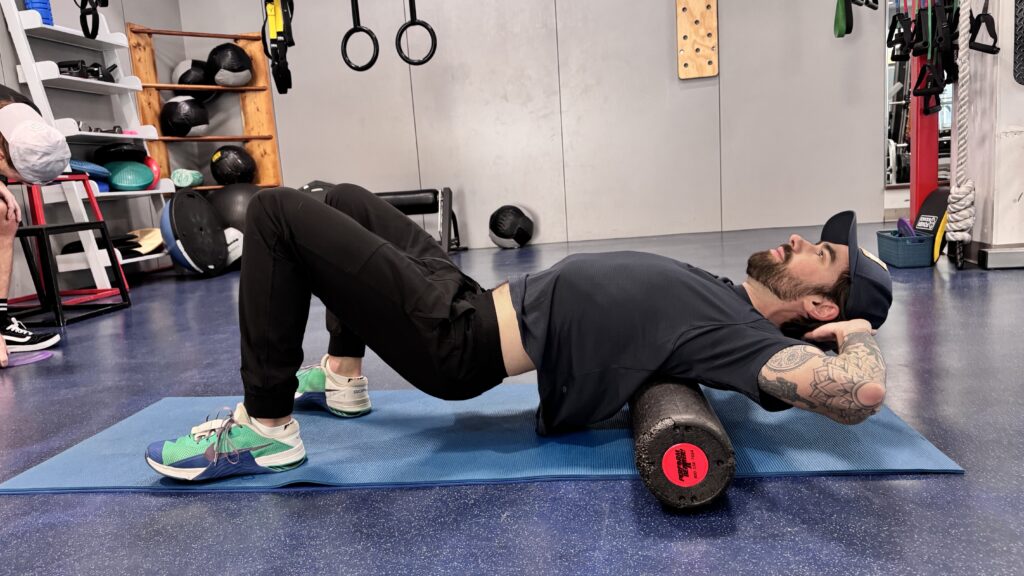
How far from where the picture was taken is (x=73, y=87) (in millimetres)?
5012

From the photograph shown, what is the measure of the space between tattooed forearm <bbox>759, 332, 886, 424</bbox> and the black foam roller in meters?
0.14

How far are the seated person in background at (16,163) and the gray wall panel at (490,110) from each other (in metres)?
3.89

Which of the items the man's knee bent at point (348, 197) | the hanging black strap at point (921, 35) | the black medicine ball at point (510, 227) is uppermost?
the hanging black strap at point (921, 35)

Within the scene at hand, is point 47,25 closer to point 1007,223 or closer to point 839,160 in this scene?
point 1007,223

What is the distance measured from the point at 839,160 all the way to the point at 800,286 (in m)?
5.54

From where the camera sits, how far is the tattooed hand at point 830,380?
3.71 ft

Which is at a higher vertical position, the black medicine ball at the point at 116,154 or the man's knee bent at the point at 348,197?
the black medicine ball at the point at 116,154

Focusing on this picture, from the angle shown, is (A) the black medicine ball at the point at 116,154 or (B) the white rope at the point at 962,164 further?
(A) the black medicine ball at the point at 116,154

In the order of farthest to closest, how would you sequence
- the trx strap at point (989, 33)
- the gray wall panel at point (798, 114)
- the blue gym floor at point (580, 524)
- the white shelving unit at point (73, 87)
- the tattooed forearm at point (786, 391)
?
the gray wall panel at point (798, 114)
the white shelving unit at point (73, 87)
the trx strap at point (989, 33)
the tattooed forearm at point (786, 391)
the blue gym floor at point (580, 524)

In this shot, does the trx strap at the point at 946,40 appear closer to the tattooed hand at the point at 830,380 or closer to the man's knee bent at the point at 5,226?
the tattooed hand at the point at 830,380

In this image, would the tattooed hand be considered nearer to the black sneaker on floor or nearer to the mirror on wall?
the black sneaker on floor

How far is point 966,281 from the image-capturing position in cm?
319

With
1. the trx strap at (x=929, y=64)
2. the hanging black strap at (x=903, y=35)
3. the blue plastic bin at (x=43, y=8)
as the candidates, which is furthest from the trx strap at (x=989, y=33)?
the blue plastic bin at (x=43, y=8)

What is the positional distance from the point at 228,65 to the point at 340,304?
221 inches
